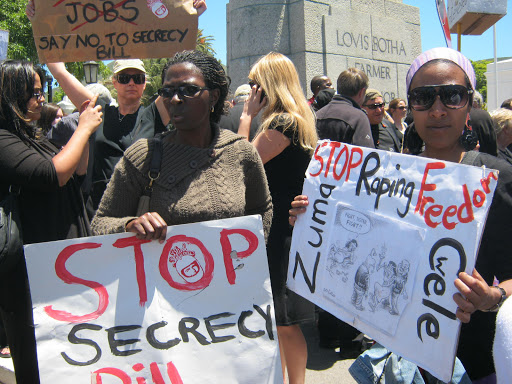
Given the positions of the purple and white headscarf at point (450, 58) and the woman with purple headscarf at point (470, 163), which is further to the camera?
the purple and white headscarf at point (450, 58)

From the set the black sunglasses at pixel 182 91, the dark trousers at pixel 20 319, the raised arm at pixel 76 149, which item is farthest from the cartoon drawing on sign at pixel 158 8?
the dark trousers at pixel 20 319

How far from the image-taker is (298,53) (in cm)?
832

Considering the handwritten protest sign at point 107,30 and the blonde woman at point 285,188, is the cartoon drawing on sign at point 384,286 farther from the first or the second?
the handwritten protest sign at point 107,30

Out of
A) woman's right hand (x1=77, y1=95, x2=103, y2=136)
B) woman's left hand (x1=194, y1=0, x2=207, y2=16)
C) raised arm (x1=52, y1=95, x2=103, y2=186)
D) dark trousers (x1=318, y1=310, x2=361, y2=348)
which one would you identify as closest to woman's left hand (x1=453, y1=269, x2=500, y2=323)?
raised arm (x1=52, y1=95, x2=103, y2=186)

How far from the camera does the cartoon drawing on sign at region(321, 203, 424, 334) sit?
63.0 inches

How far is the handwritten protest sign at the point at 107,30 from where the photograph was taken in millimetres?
3008

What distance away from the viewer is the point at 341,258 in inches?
71.7

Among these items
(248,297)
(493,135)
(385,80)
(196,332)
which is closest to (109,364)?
(196,332)

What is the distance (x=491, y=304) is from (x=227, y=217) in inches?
41.2

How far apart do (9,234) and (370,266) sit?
1.59 meters

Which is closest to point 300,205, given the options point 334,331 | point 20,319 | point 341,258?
point 341,258

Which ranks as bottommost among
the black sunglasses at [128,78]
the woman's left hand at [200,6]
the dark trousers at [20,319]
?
the dark trousers at [20,319]

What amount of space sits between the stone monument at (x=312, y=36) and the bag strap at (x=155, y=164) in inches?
258

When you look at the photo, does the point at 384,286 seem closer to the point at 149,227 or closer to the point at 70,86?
the point at 149,227
